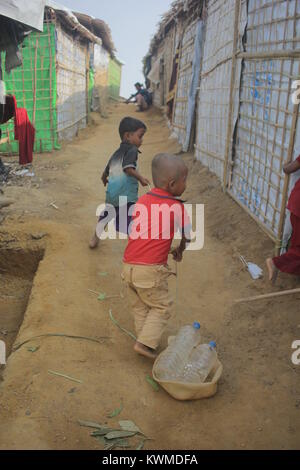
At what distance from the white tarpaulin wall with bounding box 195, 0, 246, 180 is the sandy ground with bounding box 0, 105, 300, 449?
1.21 metres

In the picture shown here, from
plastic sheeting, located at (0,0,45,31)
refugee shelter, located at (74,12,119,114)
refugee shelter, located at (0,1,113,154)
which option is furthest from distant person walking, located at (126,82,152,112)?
plastic sheeting, located at (0,0,45,31)

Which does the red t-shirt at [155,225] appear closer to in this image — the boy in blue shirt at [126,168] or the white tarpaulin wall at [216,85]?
the boy in blue shirt at [126,168]

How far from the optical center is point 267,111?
4.20 metres

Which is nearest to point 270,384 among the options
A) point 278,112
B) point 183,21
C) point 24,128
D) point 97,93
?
point 278,112

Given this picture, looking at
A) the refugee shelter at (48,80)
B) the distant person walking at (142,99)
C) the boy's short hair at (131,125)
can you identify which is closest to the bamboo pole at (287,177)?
the boy's short hair at (131,125)

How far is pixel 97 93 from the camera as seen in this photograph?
17.5 metres

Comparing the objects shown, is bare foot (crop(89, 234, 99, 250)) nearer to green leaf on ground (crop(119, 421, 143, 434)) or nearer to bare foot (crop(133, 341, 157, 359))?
bare foot (crop(133, 341, 157, 359))

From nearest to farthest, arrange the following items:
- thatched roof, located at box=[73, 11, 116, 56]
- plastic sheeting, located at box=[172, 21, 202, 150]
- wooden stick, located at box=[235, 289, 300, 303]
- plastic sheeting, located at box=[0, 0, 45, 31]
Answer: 1. wooden stick, located at box=[235, 289, 300, 303]
2. plastic sheeting, located at box=[0, 0, 45, 31]
3. plastic sheeting, located at box=[172, 21, 202, 150]
4. thatched roof, located at box=[73, 11, 116, 56]

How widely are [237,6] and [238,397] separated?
4.97 m

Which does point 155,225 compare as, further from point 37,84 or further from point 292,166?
point 37,84

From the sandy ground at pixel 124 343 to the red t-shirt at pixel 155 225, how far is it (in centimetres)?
79

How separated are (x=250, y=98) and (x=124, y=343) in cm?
334

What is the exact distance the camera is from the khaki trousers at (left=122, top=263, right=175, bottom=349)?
8.86ft

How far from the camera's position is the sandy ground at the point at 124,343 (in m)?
2.21
